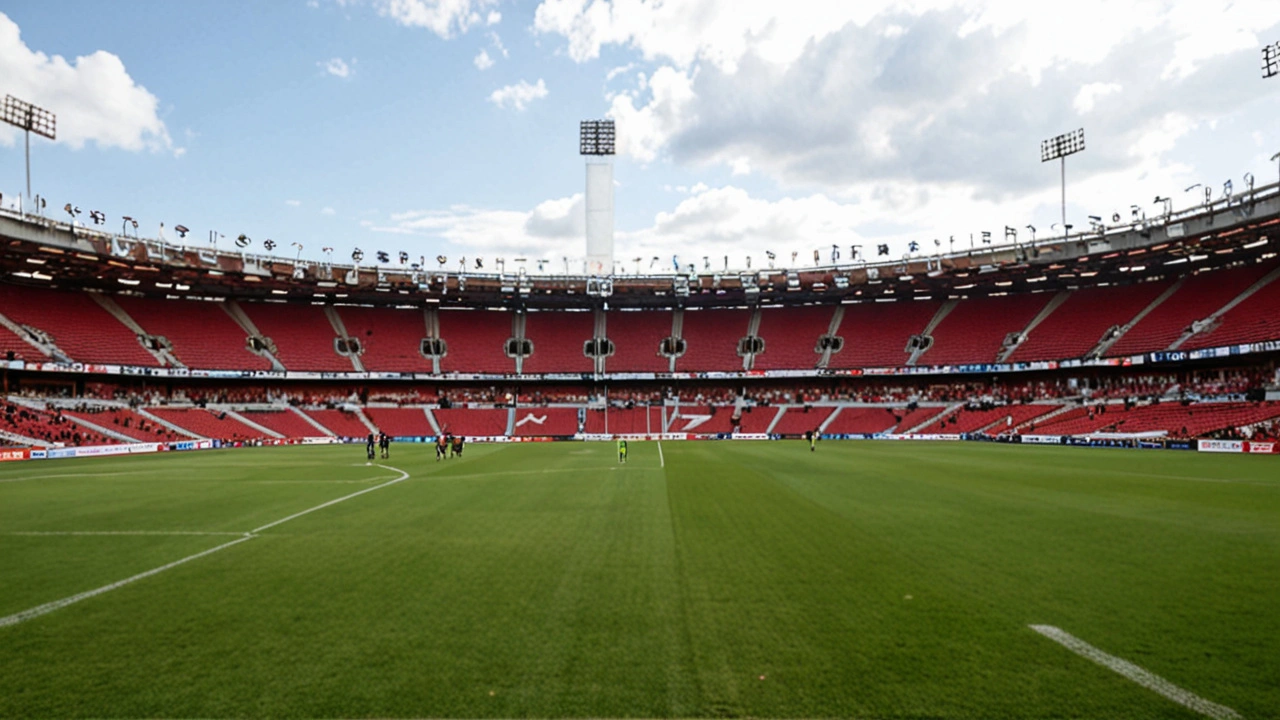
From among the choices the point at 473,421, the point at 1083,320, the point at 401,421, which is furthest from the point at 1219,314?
the point at 401,421

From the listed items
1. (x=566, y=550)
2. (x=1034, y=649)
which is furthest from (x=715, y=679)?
(x=566, y=550)

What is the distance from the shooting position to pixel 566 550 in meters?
10.6

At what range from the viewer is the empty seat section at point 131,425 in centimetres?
4589

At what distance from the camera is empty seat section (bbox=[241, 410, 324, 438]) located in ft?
184

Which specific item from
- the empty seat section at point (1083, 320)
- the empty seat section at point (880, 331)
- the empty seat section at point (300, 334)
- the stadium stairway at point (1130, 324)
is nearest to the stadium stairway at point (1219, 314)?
the stadium stairway at point (1130, 324)

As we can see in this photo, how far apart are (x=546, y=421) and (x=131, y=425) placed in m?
32.2

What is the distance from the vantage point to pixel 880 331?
215 feet

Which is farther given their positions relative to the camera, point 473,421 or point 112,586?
point 473,421

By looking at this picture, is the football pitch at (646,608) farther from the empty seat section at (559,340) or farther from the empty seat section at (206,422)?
the empty seat section at (559,340)

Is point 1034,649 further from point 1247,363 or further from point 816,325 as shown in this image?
point 816,325

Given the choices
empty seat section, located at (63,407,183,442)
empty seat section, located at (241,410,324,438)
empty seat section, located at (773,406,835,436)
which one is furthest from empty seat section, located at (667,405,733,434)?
empty seat section, located at (63,407,183,442)

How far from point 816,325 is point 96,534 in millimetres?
63673

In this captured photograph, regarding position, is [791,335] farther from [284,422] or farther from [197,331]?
[197,331]

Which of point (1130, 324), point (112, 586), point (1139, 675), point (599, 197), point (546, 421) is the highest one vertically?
point (599, 197)
